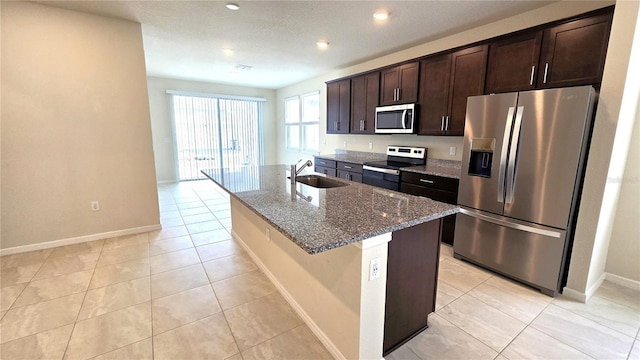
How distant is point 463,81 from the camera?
10.2 feet

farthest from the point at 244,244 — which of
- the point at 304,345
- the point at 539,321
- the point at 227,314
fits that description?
the point at 539,321

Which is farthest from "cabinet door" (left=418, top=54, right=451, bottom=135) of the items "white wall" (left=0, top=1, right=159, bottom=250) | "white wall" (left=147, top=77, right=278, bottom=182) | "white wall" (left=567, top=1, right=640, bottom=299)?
"white wall" (left=147, top=77, right=278, bottom=182)

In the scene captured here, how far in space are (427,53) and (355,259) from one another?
3363 mm

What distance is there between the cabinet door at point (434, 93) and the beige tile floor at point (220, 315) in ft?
5.41

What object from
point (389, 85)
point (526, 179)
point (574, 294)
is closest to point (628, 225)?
point (574, 294)

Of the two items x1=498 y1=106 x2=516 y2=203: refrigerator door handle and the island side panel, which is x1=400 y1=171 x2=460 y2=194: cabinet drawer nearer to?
x1=498 y1=106 x2=516 y2=203: refrigerator door handle

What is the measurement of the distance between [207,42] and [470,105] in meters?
3.42

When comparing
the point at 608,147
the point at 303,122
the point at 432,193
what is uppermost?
the point at 303,122

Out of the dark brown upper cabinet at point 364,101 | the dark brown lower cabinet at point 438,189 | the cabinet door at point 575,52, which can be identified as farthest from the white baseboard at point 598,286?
the dark brown upper cabinet at point 364,101

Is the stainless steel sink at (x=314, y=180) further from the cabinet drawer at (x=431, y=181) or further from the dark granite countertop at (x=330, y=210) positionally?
the cabinet drawer at (x=431, y=181)

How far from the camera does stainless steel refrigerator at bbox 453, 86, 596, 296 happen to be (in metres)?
2.08

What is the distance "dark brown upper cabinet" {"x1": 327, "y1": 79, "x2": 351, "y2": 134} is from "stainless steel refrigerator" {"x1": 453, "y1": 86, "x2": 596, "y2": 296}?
8.05 feet

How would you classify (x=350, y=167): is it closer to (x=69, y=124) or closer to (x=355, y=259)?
(x=355, y=259)

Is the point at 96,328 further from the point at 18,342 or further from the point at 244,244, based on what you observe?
the point at 244,244
